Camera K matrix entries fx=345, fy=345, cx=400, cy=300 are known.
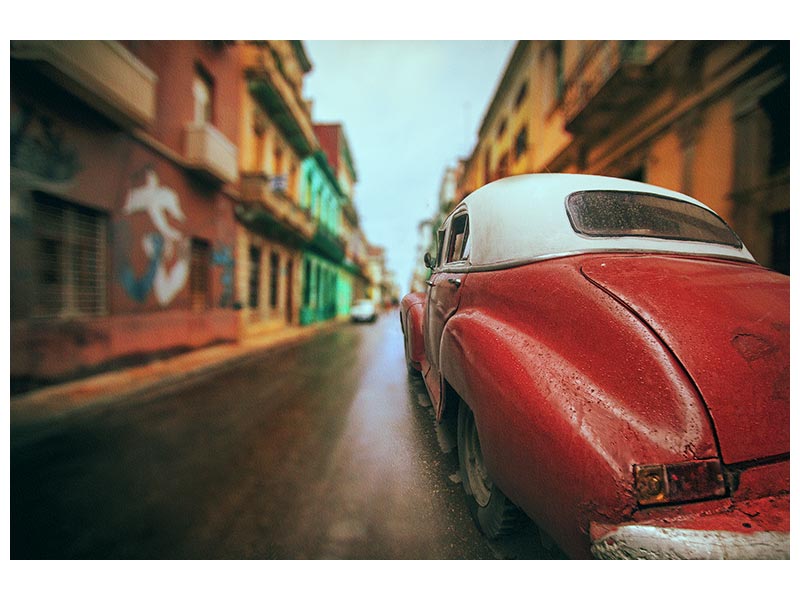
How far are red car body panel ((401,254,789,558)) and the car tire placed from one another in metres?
0.04

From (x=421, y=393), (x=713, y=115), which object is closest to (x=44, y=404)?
(x=421, y=393)

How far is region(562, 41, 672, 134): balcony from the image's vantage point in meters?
1.16

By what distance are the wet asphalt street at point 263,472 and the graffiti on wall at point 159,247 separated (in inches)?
41.4

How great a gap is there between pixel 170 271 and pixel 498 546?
313cm

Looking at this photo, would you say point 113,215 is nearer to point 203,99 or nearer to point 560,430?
point 203,99

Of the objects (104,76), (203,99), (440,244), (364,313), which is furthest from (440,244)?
(203,99)

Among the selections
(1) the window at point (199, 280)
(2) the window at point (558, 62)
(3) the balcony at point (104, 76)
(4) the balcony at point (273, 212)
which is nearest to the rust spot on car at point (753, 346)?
(2) the window at point (558, 62)

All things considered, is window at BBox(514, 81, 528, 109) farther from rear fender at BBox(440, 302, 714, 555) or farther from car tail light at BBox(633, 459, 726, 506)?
car tail light at BBox(633, 459, 726, 506)

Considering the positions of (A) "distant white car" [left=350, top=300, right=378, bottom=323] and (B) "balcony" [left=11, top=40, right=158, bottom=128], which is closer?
(A) "distant white car" [left=350, top=300, right=378, bottom=323]

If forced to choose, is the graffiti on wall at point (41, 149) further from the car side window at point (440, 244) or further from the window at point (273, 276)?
the car side window at point (440, 244)

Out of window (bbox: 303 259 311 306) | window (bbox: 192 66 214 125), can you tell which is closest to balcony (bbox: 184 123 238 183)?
window (bbox: 192 66 214 125)

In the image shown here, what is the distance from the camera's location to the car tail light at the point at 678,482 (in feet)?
1.55

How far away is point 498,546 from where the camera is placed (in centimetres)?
56

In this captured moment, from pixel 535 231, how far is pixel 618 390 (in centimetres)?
29
